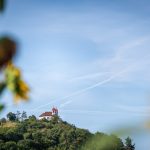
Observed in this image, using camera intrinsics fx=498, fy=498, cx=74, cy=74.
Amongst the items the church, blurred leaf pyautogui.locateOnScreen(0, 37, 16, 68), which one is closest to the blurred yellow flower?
blurred leaf pyautogui.locateOnScreen(0, 37, 16, 68)

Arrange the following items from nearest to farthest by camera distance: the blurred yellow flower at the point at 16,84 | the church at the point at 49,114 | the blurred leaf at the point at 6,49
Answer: the blurred leaf at the point at 6,49 < the blurred yellow flower at the point at 16,84 < the church at the point at 49,114

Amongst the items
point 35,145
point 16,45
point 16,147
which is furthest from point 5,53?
point 16,147

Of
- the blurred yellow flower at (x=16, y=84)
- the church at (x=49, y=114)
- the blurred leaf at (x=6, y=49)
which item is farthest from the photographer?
the church at (x=49, y=114)

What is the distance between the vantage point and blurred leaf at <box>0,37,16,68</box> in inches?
44.3

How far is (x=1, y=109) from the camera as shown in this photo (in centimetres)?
153

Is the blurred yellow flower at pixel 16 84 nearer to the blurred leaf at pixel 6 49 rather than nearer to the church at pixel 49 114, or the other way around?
the blurred leaf at pixel 6 49

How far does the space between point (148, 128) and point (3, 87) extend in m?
0.44

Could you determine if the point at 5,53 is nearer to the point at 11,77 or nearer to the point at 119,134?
the point at 11,77

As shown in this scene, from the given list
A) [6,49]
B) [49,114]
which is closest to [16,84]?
[6,49]

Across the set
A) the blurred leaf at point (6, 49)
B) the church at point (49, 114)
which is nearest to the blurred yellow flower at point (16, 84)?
the blurred leaf at point (6, 49)

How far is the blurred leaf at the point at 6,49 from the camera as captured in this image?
112 centimetres

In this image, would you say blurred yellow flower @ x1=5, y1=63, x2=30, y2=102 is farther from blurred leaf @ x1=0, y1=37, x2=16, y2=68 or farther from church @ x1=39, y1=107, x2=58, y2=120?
church @ x1=39, y1=107, x2=58, y2=120

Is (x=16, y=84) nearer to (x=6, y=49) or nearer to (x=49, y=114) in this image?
(x=6, y=49)

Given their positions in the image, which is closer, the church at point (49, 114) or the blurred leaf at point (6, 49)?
the blurred leaf at point (6, 49)
